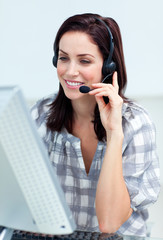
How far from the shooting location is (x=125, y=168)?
1182 mm

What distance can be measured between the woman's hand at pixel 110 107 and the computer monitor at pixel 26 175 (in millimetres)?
523

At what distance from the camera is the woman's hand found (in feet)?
3.65

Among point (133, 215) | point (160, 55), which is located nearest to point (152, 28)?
point (160, 55)

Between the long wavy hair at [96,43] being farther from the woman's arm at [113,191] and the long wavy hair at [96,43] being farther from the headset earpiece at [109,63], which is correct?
the woman's arm at [113,191]

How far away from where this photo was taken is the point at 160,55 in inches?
102

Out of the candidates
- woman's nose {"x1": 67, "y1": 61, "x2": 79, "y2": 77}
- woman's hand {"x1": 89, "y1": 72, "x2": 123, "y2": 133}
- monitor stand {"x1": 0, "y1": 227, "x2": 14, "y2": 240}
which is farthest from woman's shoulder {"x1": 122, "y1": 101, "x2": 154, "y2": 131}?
monitor stand {"x1": 0, "y1": 227, "x2": 14, "y2": 240}

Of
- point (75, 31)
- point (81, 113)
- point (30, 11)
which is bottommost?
point (81, 113)

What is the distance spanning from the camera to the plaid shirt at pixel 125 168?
1.17 m

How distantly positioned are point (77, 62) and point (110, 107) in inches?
7.7

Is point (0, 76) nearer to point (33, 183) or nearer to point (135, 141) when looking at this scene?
point (135, 141)

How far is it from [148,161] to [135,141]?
0.09m

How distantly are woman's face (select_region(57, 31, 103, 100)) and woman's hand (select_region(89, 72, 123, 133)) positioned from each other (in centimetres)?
6

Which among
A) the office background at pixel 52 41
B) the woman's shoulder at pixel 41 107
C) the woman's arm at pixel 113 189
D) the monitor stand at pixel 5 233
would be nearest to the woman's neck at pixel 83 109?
the woman's shoulder at pixel 41 107

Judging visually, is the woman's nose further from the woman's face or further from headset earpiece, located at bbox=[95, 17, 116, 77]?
headset earpiece, located at bbox=[95, 17, 116, 77]
